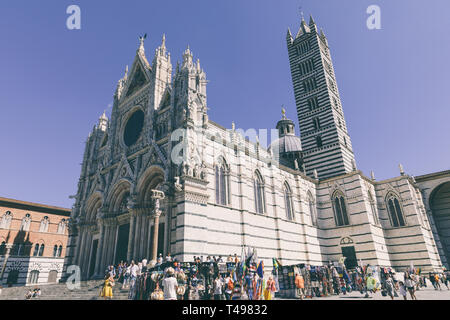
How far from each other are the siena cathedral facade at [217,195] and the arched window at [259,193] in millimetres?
91

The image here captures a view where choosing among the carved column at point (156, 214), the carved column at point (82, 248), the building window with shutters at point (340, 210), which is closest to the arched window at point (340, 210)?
the building window with shutters at point (340, 210)

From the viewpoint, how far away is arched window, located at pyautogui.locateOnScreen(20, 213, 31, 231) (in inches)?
1237

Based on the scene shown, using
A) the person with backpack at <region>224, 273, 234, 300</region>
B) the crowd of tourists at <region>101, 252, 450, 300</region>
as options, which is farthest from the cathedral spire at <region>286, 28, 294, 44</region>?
the person with backpack at <region>224, 273, 234, 300</region>

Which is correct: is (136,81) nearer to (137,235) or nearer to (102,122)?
(102,122)

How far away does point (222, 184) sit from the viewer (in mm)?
20141

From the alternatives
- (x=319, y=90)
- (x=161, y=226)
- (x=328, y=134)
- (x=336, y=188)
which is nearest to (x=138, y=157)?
(x=161, y=226)

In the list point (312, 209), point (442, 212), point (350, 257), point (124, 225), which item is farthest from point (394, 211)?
point (124, 225)

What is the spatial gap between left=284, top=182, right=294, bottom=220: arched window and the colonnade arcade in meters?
11.8

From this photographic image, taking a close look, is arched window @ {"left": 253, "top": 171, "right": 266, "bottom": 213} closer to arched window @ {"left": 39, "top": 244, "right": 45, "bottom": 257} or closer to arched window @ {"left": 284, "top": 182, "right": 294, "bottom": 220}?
arched window @ {"left": 284, "top": 182, "right": 294, "bottom": 220}

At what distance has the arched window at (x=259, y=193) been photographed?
22.6 meters

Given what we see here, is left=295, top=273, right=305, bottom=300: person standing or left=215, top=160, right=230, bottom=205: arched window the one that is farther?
left=215, top=160, right=230, bottom=205: arched window

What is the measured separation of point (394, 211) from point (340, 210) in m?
5.27

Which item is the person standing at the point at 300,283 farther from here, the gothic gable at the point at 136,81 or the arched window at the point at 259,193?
the gothic gable at the point at 136,81
